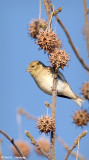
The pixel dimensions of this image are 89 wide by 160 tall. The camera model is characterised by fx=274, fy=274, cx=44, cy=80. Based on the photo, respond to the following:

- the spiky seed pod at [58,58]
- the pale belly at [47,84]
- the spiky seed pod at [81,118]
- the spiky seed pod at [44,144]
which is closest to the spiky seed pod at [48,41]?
the spiky seed pod at [58,58]

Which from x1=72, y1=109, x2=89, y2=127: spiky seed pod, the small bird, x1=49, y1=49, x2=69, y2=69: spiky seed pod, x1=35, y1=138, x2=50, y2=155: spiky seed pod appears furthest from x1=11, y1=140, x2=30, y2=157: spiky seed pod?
x1=49, y1=49, x2=69, y2=69: spiky seed pod

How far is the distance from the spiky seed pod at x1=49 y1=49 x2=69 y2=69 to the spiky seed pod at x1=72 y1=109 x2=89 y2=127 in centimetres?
43

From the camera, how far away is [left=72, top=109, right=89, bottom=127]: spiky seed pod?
2.27 meters

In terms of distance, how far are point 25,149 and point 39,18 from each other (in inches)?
54.1

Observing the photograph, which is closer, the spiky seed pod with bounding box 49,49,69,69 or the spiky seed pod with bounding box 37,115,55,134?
→ the spiky seed pod with bounding box 37,115,55,134

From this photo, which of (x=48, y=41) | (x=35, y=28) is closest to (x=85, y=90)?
(x=48, y=41)

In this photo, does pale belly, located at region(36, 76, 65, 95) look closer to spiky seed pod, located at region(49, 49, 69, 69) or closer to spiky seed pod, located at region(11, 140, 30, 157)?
spiky seed pod, located at region(11, 140, 30, 157)

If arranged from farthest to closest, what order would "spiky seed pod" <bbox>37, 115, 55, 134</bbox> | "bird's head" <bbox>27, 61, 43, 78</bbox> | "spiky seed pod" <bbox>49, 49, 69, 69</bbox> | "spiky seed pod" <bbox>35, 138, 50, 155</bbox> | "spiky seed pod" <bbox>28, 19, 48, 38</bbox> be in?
"bird's head" <bbox>27, 61, 43, 78</bbox> < "spiky seed pod" <bbox>35, 138, 50, 155</bbox> < "spiky seed pod" <bbox>28, 19, 48, 38</bbox> < "spiky seed pod" <bbox>49, 49, 69, 69</bbox> < "spiky seed pod" <bbox>37, 115, 55, 134</bbox>

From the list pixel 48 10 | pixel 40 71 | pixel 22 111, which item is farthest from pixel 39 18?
pixel 22 111

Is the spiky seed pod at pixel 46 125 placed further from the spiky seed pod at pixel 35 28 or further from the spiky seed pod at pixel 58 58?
the spiky seed pod at pixel 35 28

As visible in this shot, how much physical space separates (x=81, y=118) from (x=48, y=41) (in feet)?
2.29

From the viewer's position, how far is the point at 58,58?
2252 mm

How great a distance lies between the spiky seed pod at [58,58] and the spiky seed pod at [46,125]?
45cm

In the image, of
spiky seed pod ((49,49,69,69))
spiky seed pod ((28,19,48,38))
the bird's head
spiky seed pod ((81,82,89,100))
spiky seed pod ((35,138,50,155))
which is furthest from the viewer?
the bird's head
